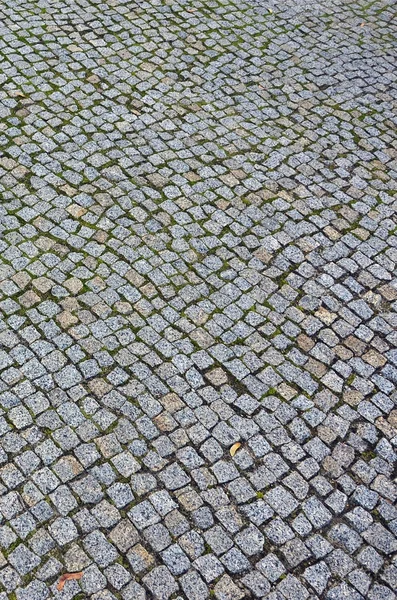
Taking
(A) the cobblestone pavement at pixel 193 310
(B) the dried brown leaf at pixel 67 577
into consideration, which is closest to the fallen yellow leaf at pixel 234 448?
(A) the cobblestone pavement at pixel 193 310

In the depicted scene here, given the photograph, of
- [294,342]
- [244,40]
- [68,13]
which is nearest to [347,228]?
[294,342]

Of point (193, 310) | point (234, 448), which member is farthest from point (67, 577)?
point (193, 310)

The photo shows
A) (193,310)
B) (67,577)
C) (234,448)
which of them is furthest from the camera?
(193,310)

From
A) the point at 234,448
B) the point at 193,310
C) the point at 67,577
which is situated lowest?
the point at 67,577

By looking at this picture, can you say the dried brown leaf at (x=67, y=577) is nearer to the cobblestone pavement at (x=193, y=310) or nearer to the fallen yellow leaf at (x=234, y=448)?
the cobblestone pavement at (x=193, y=310)

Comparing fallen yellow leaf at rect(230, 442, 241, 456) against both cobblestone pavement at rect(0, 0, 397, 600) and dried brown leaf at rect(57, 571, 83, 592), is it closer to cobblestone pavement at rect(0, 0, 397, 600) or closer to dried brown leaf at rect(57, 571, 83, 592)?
cobblestone pavement at rect(0, 0, 397, 600)

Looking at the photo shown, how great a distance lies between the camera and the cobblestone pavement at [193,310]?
3926mm

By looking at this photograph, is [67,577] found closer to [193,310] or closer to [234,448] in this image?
[234,448]

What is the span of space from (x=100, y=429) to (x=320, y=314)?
1999mm

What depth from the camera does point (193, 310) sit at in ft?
16.8

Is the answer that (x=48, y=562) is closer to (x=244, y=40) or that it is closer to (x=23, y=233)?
(x=23, y=233)

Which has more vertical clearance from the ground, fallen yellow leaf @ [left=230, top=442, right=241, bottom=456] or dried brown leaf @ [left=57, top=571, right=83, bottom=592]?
fallen yellow leaf @ [left=230, top=442, right=241, bottom=456]

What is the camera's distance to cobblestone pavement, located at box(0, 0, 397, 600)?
3.93 m

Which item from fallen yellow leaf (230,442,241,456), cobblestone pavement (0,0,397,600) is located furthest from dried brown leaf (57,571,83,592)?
fallen yellow leaf (230,442,241,456)
